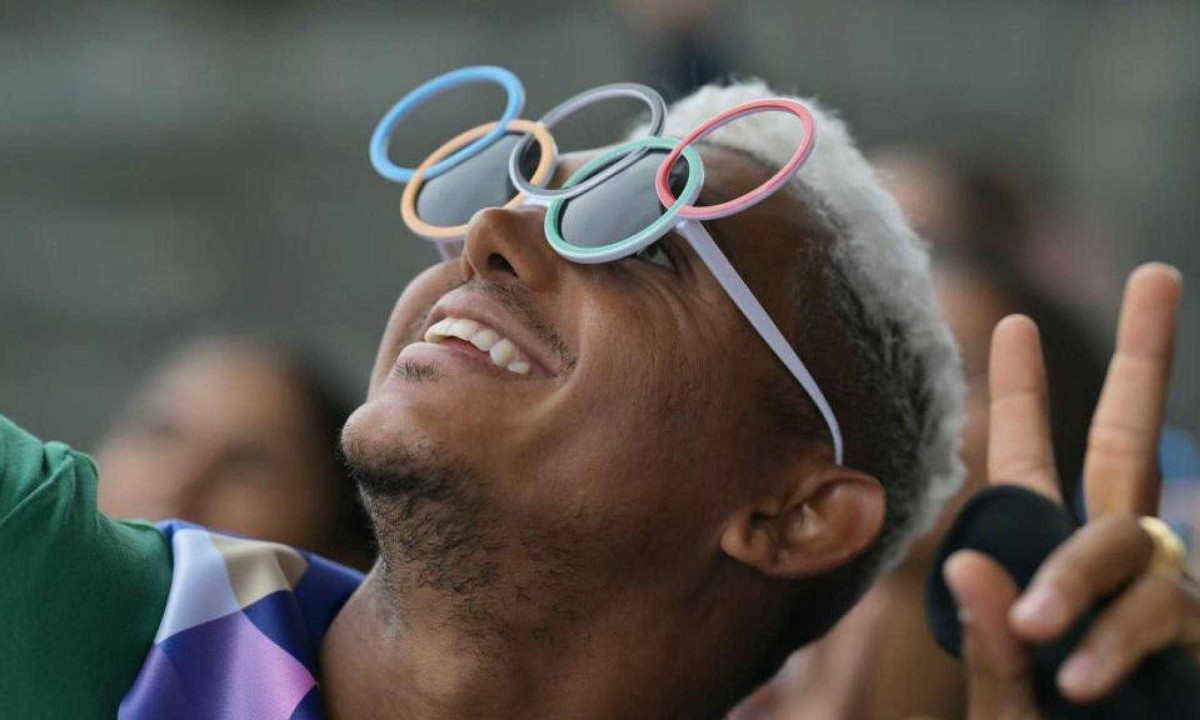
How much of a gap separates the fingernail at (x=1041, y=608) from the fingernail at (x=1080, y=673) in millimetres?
83

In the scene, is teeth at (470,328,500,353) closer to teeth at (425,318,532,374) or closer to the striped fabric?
teeth at (425,318,532,374)

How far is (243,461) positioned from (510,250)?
1869 mm

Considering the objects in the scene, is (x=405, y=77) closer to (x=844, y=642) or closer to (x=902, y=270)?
(x=844, y=642)

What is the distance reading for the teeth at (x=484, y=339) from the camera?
257 cm

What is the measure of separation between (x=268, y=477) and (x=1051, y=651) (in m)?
2.66

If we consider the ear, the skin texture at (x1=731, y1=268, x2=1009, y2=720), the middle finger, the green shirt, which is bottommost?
the skin texture at (x1=731, y1=268, x2=1009, y2=720)

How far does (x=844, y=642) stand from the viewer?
396 centimetres

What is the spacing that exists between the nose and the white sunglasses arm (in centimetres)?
21

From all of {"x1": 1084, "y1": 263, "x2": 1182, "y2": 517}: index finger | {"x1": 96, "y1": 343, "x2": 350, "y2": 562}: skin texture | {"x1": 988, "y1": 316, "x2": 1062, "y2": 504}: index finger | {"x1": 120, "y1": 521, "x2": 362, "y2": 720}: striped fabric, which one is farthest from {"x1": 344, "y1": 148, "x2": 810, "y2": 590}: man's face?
{"x1": 96, "y1": 343, "x2": 350, "y2": 562}: skin texture

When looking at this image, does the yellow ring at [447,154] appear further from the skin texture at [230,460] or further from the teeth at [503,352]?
the skin texture at [230,460]

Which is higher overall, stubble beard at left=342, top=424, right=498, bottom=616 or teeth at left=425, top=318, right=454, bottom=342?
teeth at left=425, top=318, right=454, bottom=342

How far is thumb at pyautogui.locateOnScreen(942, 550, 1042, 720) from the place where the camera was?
194cm

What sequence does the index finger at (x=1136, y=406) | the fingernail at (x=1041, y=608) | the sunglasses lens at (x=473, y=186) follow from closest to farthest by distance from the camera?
the fingernail at (x=1041, y=608) → the index finger at (x=1136, y=406) → the sunglasses lens at (x=473, y=186)

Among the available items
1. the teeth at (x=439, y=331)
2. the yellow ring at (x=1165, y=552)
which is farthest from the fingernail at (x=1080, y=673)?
the teeth at (x=439, y=331)
